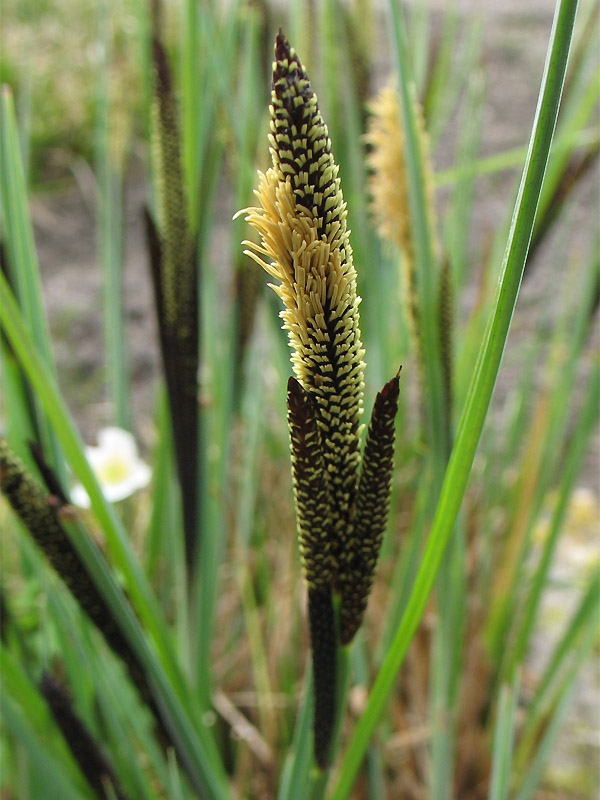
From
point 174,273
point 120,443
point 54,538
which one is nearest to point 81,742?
point 54,538

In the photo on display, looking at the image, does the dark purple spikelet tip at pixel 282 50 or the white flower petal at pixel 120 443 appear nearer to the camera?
the dark purple spikelet tip at pixel 282 50

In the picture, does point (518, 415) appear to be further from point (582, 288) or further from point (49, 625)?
point (49, 625)

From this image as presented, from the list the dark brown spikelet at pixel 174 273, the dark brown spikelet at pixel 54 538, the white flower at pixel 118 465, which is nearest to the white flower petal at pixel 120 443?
the white flower at pixel 118 465

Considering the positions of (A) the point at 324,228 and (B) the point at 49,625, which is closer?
(A) the point at 324,228

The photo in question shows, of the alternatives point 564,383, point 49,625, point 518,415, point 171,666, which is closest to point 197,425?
point 171,666

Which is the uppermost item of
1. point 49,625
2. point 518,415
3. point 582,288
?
point 582,288

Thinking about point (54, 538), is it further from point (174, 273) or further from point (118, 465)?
point (118, 465)

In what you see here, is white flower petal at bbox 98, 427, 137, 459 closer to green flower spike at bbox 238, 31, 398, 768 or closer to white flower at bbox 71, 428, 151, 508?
white flower at bbox 71, 428, 151, 508

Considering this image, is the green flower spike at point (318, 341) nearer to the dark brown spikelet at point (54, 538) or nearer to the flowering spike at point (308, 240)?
the flowering spike at point (308, 240)
